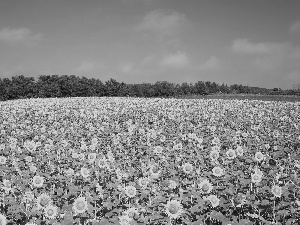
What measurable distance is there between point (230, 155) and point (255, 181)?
1.83 m

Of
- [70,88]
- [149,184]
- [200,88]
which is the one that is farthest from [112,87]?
[149,184]

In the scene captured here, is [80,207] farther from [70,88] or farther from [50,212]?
[70,88]

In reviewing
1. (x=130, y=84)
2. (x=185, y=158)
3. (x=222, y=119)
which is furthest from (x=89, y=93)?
(x=185, y=158)

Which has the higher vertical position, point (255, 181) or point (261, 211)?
point (255, 181)

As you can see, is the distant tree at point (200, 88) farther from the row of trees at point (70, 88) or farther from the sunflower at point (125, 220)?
the sunflower at point (125, 220)

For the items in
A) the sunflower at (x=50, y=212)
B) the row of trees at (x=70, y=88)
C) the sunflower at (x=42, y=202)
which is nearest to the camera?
the sunflower at (x=50, y=212)

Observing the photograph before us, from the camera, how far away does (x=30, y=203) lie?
4.94 m

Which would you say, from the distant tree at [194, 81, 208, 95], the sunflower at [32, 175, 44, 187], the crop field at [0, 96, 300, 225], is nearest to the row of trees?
the distant tree at [194, 81, 208, 95]

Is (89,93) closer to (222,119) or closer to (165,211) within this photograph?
(222,119)

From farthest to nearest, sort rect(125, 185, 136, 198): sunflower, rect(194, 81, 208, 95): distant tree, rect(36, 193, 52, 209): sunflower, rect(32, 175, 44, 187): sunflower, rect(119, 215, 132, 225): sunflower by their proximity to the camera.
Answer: rect(194, 81, 208, 95): distant tree, rect(32, 175, 44, 187): sunflower, rect(125, 185, 136, 198): sunflower, rect(36, 193, 52, 209): sunflower, rect(119, 215, 132, 225): sunflower

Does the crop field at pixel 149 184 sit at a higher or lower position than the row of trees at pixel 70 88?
lower

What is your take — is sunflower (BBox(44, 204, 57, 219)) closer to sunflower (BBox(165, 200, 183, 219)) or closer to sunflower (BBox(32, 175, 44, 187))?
sunflower (BBox(32, 175, 44, 187))

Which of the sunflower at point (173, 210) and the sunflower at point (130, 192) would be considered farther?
the sunflower at point (130, 192)

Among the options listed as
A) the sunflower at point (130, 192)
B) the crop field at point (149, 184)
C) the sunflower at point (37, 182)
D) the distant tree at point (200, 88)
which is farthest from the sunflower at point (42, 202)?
the distant tree at point (200, 88)
